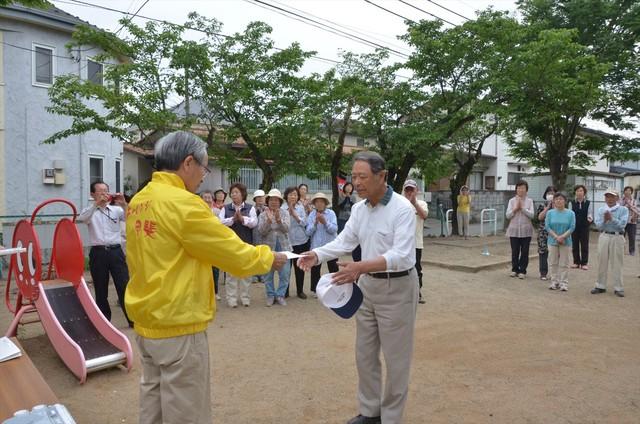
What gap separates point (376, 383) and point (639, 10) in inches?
731

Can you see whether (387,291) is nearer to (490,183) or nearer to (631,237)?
(631,237)

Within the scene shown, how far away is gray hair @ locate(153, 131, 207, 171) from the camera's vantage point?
2357 millimetres

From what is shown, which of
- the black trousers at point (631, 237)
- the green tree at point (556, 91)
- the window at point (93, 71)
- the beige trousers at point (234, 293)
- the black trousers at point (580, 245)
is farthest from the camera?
the window at point (93, 71)

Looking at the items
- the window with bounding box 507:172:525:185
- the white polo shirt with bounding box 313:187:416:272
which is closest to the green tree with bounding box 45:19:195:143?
the white polo shirt with bounding box 313:187:416:272

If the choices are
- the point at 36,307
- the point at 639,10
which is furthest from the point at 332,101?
the point at 639,10

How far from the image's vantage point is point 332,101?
1277cm

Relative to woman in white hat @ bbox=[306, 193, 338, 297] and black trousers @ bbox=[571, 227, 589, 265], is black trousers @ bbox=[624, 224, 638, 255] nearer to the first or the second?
black trousers @ bbox=[571, 227, 589, 265]

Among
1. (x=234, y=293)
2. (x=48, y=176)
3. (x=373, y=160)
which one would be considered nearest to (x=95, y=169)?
(x=48, y=176)

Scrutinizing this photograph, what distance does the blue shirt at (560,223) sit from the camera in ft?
27.5

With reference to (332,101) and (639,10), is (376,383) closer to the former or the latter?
(332,101)

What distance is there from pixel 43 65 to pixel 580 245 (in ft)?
47.8

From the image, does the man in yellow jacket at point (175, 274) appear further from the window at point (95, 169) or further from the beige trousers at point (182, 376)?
the window at point (95, 169)

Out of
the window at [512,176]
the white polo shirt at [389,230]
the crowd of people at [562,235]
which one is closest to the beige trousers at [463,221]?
the crowd of people at [562,235]

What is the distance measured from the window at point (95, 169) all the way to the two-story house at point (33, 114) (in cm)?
59
